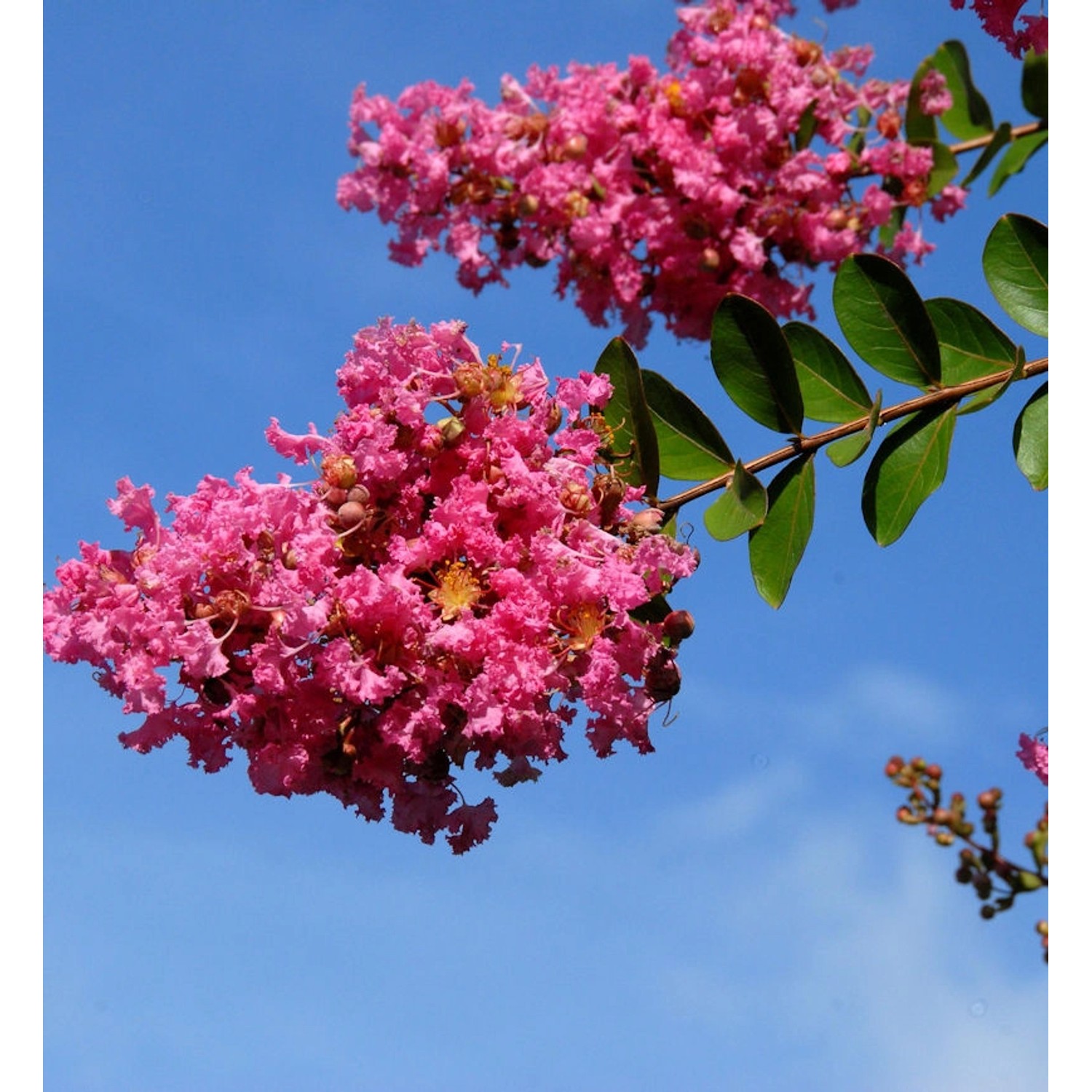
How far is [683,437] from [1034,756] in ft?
2.51

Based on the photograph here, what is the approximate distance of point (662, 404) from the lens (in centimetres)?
217

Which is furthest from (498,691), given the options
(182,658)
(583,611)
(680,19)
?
(680,19)

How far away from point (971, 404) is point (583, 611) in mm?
723

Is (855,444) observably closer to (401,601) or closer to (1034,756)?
(1034,756)

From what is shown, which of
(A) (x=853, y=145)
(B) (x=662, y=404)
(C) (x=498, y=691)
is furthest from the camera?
(A) (x=853, y=145)

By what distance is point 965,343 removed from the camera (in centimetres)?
219

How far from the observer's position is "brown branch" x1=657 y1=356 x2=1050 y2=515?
2.00 metres

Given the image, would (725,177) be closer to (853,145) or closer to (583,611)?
(853,145)

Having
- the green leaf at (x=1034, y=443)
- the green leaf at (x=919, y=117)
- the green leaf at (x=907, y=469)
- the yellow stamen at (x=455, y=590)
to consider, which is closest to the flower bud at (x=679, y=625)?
the yellow stamen at (x=455, y=590)

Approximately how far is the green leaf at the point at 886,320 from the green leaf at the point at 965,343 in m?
0.05

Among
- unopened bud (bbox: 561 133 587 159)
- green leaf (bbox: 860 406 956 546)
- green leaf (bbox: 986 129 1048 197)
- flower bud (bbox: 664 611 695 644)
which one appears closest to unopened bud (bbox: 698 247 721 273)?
unopened bud (bbox: 561 133 587 159)

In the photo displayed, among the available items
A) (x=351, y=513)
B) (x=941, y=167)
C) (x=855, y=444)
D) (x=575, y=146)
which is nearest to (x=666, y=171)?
(x=575, y=146)

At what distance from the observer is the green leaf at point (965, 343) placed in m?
2.15

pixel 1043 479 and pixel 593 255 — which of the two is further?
pixel 593 255
